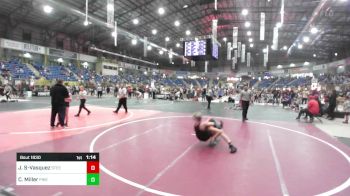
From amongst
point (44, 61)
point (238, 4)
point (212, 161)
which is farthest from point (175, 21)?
point (212, 161)

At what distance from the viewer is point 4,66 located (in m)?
26.3

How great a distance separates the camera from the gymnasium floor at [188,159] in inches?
151

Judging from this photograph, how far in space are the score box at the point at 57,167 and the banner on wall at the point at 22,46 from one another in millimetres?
30499

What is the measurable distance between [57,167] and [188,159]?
3006 millimetres

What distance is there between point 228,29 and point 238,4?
37.2 feet

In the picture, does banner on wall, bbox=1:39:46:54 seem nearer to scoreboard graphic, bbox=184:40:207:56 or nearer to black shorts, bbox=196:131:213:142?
scoreboard graphic, bbox=184:40:207:56

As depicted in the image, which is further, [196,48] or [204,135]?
[196,48]

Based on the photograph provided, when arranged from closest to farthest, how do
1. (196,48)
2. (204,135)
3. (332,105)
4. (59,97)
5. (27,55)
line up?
(204,135), (59,97), (332,105), (196,48), (27,55)

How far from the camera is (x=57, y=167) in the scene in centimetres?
288

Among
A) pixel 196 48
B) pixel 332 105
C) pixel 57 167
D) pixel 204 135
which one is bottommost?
pixel 204 135

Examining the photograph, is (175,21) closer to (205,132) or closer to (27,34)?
(27,34)

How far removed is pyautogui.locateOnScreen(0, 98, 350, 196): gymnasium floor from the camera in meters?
3.85

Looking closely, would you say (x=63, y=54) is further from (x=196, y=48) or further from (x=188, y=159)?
(x=188, y=159)

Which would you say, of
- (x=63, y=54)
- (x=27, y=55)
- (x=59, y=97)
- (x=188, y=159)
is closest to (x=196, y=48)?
(x=59, y=97)
